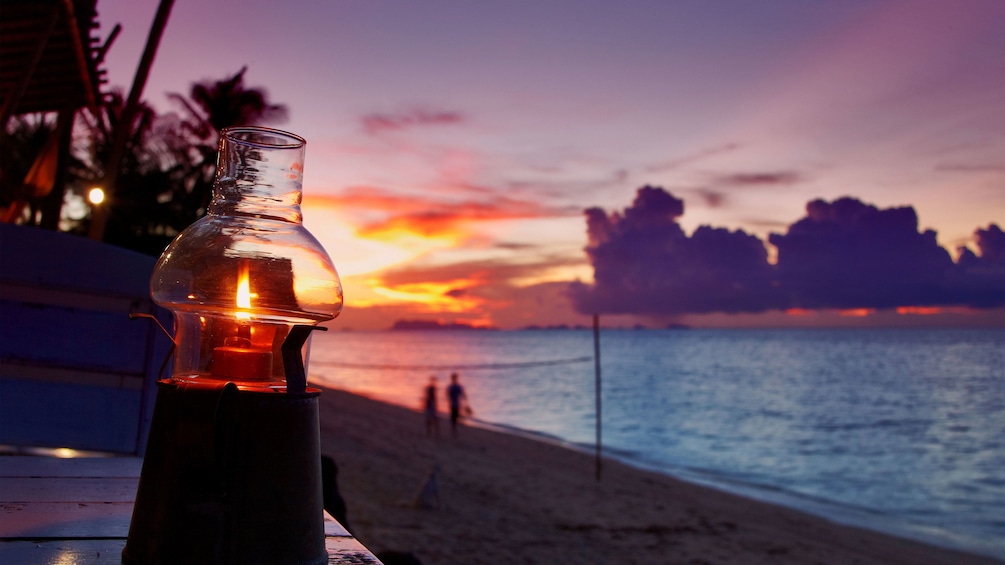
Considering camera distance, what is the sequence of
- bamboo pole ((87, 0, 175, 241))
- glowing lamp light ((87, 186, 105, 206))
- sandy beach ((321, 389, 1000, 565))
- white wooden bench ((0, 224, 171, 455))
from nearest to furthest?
white wooden bench ((0, 224, 171, 455))
glowing lamp light ((87, 186, 105, 206))
bamboo pole ((87, 0, 175, 241))
sandy beach ((321, 389, 1000, 565))

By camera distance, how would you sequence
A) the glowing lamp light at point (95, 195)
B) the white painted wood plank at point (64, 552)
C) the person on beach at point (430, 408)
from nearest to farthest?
1. the white painted wood plank at point (64, 552)
2. the glowing lamp light at point (95, 195)
3. the person on beach at point (430, 408)

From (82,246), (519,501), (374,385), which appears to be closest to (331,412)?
(519,501)

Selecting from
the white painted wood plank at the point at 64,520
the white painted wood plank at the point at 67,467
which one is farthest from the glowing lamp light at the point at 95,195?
the white painted wood plank at the point at 64,520

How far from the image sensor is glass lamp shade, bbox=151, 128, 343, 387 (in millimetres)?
1207

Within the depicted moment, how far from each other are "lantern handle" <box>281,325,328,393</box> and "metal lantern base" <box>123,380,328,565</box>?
18 millimetres

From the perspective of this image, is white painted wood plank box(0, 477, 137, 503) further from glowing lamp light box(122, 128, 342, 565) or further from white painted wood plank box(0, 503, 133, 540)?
glowing lamp light box(122, 128, 342, 565)

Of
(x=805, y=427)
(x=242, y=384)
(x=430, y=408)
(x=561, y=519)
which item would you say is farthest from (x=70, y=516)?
(x=805, y=427)

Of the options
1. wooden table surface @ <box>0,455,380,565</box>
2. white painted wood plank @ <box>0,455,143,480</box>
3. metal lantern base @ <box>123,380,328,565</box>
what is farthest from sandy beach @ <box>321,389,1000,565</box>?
metal lantern base @ <box>123,380,328,565</box>

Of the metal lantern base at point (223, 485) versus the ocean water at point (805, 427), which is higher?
the metal lantern base at point (223, 485)

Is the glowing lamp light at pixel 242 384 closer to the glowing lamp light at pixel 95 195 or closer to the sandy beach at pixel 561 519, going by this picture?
the glowing lamp light at pixel 95 195

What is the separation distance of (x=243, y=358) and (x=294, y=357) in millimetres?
115

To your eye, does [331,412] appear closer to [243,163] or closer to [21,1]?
[21,1]

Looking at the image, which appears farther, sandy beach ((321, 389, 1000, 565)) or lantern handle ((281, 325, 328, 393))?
sandy beach ((321, 389, 1000, 565))

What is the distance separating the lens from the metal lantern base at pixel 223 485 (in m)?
0.98
